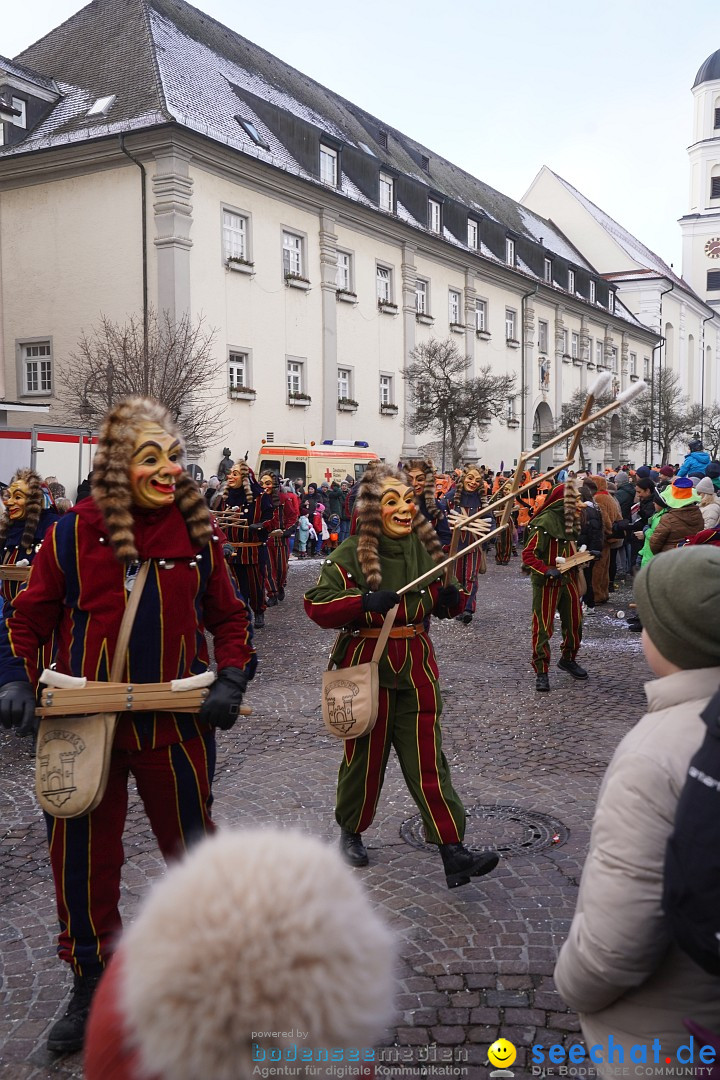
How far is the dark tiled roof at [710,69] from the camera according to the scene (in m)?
68.5

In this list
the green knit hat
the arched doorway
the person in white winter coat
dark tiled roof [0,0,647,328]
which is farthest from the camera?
the arched doorway

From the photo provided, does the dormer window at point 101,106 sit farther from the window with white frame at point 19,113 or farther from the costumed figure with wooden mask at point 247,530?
the costumed figure with wooden mask at point 247,530

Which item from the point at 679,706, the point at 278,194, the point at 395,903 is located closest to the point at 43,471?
the point at 278,194

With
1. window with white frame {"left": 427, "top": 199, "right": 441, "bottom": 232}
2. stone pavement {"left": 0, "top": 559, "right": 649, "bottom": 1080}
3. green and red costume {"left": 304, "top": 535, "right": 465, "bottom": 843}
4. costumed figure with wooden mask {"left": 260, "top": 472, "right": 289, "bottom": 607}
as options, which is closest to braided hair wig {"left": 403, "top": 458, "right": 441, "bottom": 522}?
stone pavement {"left": 0, "top": 559, "right": 649, "bottom": 1080}

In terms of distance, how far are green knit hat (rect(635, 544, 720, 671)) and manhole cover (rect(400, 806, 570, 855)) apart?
3.16 meters

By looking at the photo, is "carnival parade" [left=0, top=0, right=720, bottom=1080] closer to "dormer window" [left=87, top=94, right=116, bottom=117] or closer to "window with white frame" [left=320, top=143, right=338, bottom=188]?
"dormer window" [left=87, top=94, right=116, bottom=117]

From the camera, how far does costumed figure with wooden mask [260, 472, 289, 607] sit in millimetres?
12680

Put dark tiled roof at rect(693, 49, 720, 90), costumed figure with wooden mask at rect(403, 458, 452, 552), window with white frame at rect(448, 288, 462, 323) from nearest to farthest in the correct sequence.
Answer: costumed figure with wooden mask at rect(403, 458, 452, 552) < window with white frame at rect(448, 288, 462, 323) < dark tiled roof at rect(693, 49, 720, 90)

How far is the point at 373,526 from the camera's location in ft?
14.9

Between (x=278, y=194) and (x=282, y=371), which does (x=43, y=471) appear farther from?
(x=278, y=194)

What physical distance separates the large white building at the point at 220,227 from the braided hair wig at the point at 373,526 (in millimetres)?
13646

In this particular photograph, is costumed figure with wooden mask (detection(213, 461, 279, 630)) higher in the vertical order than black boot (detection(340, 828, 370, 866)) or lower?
higher

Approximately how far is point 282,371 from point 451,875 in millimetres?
22424

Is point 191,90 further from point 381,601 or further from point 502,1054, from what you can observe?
point 502,1054
